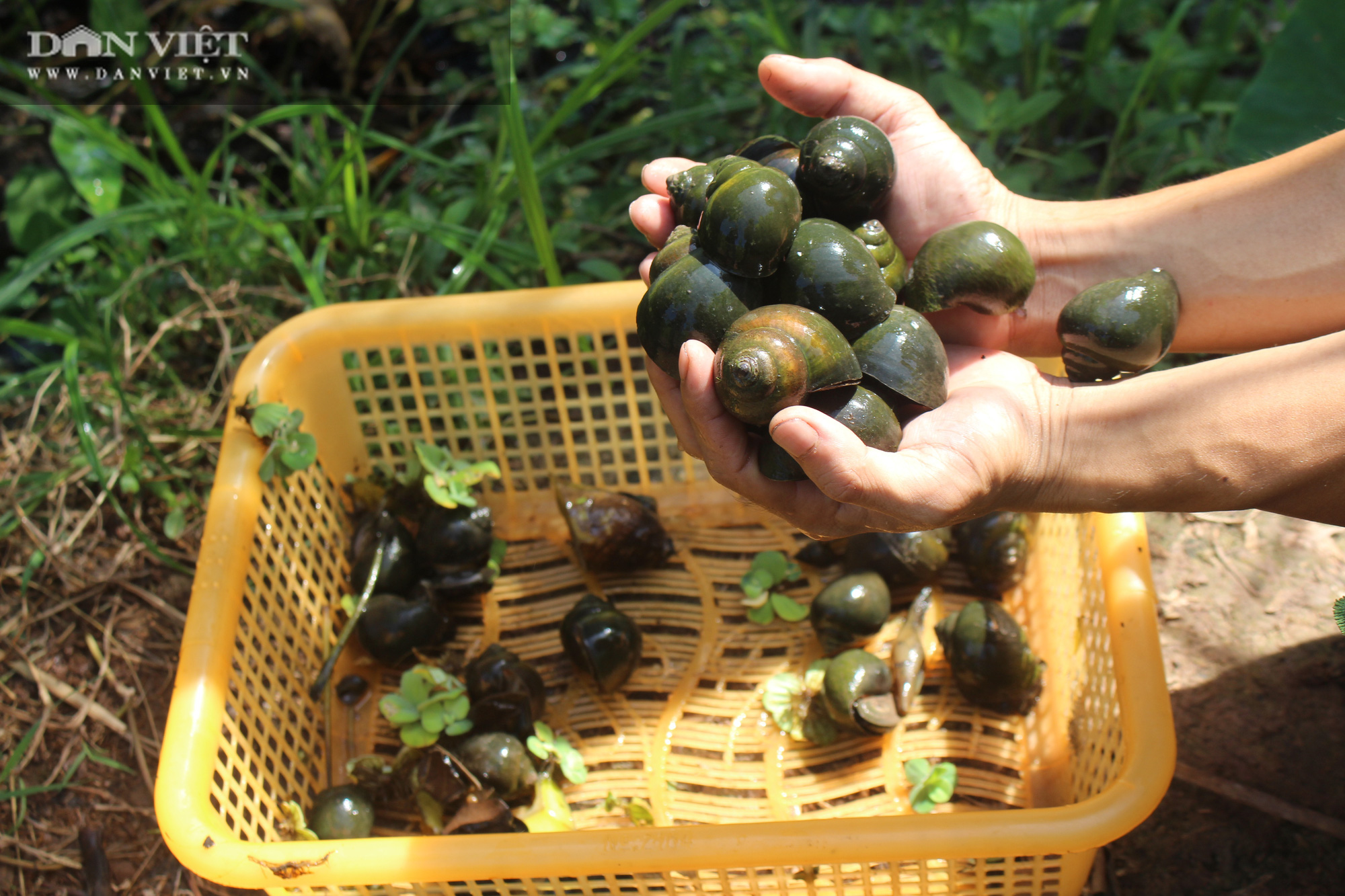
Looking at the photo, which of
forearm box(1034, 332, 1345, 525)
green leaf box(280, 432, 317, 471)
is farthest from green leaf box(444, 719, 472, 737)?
forearm box(1034, 332, 1345, 525)

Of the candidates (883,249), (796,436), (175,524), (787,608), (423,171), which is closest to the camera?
(796,436)

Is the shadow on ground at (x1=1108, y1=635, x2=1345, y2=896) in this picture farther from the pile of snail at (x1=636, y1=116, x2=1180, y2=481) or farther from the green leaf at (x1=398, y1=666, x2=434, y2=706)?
the green leaf at (x1=398, y1=666, x2=434, y2=706)

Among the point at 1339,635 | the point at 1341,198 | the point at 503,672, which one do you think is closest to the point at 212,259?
the point at 503,672

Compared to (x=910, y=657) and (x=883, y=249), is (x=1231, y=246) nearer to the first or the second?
(x=883, y=249)

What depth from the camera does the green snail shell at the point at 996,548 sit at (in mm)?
2379

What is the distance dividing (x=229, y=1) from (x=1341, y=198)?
367cm

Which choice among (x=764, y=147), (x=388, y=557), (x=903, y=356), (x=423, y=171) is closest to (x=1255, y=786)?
(x=903, y=356)

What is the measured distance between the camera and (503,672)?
2230mm

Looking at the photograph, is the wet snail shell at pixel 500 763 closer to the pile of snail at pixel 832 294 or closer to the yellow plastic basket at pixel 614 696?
the yellow plastic basket at pixel 614 696

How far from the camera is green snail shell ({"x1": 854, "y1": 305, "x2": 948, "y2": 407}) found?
1771 mm

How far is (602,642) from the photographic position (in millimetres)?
2275

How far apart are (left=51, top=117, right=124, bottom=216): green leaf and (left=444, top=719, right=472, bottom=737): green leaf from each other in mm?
2145

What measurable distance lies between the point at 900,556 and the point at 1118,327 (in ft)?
2.40

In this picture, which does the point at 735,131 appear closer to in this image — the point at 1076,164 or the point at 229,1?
the point at 1076,164
